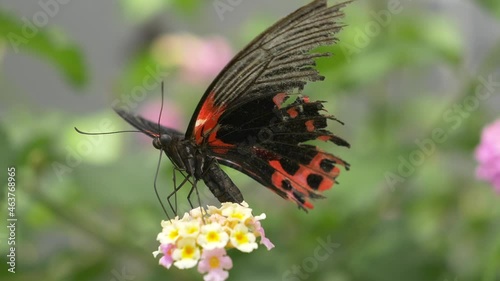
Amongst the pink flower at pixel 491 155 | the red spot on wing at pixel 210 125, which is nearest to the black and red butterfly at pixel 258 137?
the red spot on wing at pixel 210 125

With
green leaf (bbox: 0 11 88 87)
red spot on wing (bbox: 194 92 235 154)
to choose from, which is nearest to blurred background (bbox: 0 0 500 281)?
green leaf (bbox: 0 11 88 87)

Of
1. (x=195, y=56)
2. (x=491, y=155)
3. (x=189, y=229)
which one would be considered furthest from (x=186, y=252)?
(x=195, y=56)

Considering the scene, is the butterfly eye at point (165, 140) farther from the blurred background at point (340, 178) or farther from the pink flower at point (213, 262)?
the blurred background at point (340, 178)

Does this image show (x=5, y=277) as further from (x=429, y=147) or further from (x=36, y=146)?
(x=429, y=147)

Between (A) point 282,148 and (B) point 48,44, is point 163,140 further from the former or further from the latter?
(B) point 48,44

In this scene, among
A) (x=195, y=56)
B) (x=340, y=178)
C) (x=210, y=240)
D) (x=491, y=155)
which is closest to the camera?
(x=210, y=240)

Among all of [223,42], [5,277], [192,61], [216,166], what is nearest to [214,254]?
[216,166]

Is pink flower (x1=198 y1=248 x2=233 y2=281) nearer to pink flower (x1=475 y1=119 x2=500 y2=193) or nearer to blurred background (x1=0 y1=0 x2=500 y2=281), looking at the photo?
blurred background (x1=0 y1=0 x2=500 y2=281)
